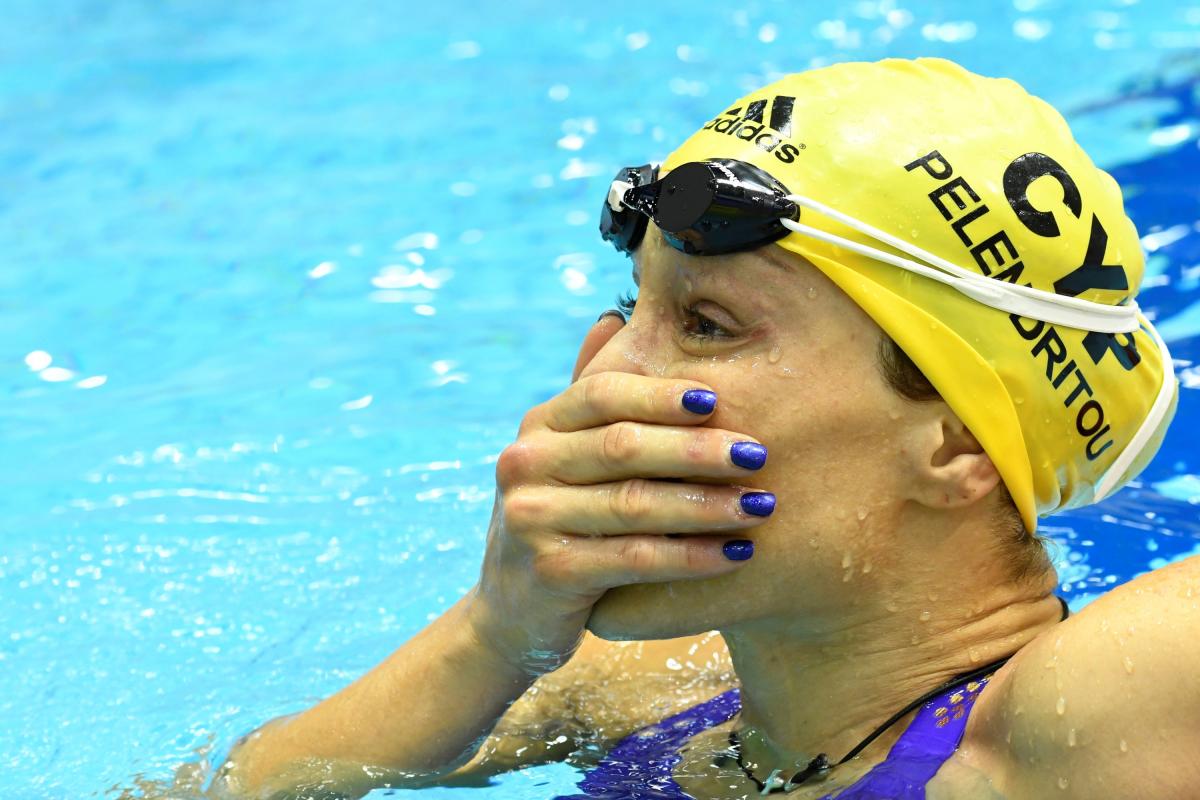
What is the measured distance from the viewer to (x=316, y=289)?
655cm

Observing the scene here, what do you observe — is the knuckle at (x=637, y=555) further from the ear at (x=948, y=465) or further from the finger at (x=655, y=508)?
the ear at (x=948, y=465)

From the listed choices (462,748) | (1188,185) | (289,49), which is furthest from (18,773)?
(289,49)

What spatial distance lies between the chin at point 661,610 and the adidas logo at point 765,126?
74 cm

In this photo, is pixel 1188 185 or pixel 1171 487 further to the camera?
pixel 1188 185

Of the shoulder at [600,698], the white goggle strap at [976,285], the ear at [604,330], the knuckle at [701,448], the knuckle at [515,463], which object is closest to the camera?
the knuckle at [701,448]

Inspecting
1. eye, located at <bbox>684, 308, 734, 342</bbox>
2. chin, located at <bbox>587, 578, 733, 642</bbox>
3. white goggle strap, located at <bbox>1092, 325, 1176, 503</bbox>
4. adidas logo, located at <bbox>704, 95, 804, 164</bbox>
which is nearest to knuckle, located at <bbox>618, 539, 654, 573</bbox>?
chin, located at <bbox>587, 578, 733, 642</bbox>

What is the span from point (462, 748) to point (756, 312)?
3.94 ft

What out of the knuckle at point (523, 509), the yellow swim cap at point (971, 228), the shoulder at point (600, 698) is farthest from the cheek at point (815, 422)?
the shoulder at point (600, 698)

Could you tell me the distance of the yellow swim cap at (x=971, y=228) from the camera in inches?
103

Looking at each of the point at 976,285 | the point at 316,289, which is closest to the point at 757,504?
the point at 976,285

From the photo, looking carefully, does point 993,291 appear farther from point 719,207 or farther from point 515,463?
point 515,463

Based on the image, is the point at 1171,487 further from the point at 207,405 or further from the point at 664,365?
the point at 207,405

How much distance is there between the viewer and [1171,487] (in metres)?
4.68

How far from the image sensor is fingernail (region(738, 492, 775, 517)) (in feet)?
8.24
